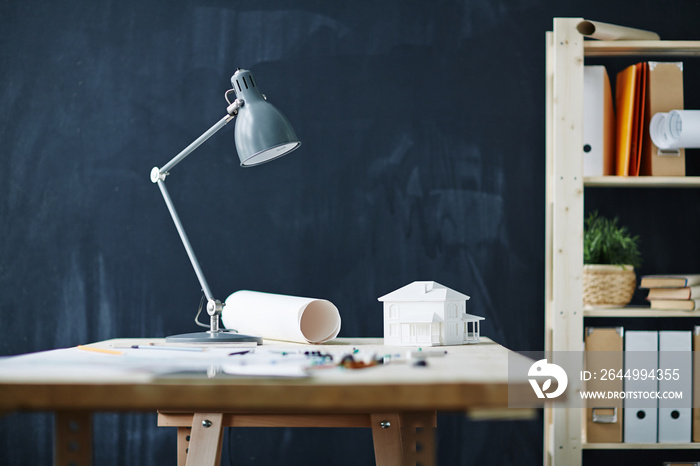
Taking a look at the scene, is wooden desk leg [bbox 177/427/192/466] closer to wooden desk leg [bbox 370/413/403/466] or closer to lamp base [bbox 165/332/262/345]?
lamp base [bbox 165/332/262/345]

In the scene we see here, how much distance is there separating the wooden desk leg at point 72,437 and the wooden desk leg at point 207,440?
1.53 ft

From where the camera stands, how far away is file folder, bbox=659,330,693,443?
2.00m

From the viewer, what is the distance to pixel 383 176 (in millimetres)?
2369

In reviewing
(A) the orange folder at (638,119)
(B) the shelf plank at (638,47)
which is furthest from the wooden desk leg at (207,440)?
(B) the shelf plank at (638,47)

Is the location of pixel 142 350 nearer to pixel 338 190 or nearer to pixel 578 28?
pixel 338 190

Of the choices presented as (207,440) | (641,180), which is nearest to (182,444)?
(207,440)

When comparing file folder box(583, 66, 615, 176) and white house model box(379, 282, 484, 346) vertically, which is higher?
file folder box(583, 66, 615, 176)

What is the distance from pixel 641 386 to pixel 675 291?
32 cm

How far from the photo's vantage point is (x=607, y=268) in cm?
206

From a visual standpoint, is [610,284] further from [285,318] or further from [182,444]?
[182,444]

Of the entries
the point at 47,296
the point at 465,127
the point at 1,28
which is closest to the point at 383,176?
the point at 465,127

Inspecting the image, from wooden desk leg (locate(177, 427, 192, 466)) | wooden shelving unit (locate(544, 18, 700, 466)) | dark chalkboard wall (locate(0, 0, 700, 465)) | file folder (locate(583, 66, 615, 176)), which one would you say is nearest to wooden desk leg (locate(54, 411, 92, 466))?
wooden desk leg (locate(177, 427, 192, 466))

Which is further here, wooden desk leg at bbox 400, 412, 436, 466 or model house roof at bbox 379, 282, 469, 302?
model house roof at bbox 379, 282, 469, 302

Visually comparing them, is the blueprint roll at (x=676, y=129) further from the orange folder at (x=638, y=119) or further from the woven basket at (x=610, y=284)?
the woven basket at (x=610, y=284)
